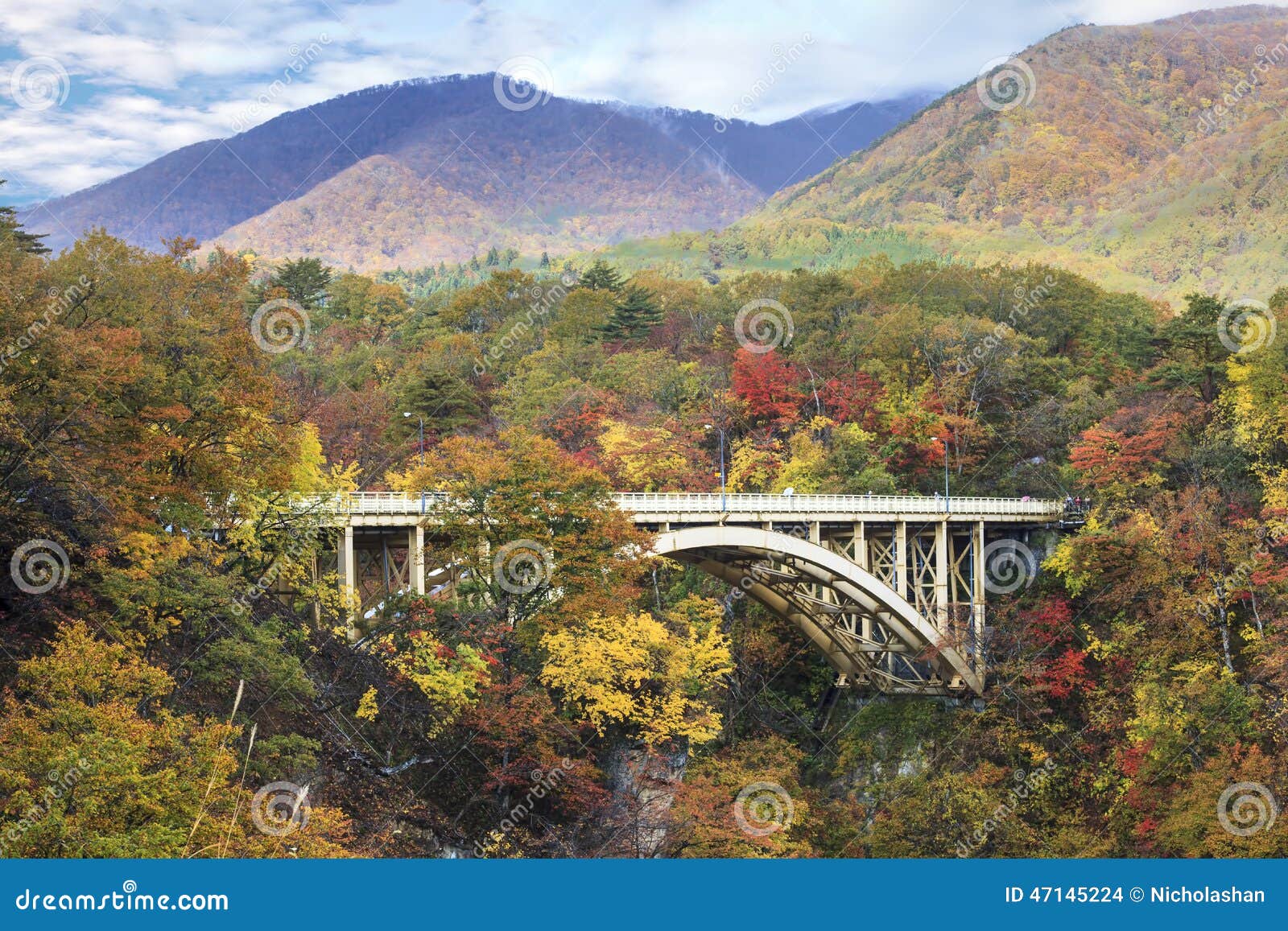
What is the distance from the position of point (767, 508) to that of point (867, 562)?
689 cm

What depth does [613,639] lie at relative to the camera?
37.9m

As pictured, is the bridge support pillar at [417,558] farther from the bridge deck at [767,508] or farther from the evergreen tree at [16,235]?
the evergreen tree at [16,235]

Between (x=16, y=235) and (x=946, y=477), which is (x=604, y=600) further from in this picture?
(x=16, y=235)

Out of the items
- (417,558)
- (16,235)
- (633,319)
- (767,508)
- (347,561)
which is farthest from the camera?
(633,319)

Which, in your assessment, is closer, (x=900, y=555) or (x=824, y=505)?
(x=824, y=505)

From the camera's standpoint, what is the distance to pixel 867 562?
1956 inches

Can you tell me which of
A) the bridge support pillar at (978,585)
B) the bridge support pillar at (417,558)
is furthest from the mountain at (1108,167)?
the bridge support pillar at (417,558)

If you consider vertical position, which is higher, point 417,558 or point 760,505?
point 760,505

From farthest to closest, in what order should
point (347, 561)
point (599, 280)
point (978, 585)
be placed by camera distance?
point (599, 280) < point (978, 585) < point (347, 561)

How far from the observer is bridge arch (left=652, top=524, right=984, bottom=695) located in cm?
4381

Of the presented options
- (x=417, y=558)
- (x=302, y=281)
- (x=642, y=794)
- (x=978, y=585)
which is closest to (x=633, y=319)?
(x=302, y=281)

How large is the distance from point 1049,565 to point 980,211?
94.7 m

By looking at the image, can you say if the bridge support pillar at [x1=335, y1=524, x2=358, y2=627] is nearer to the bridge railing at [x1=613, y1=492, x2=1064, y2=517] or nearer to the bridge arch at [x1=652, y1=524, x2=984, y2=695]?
the bridge railing at [x1=613, y1=492, x2=1064, y2=517]

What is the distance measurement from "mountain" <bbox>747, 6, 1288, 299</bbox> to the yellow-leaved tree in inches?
2678
